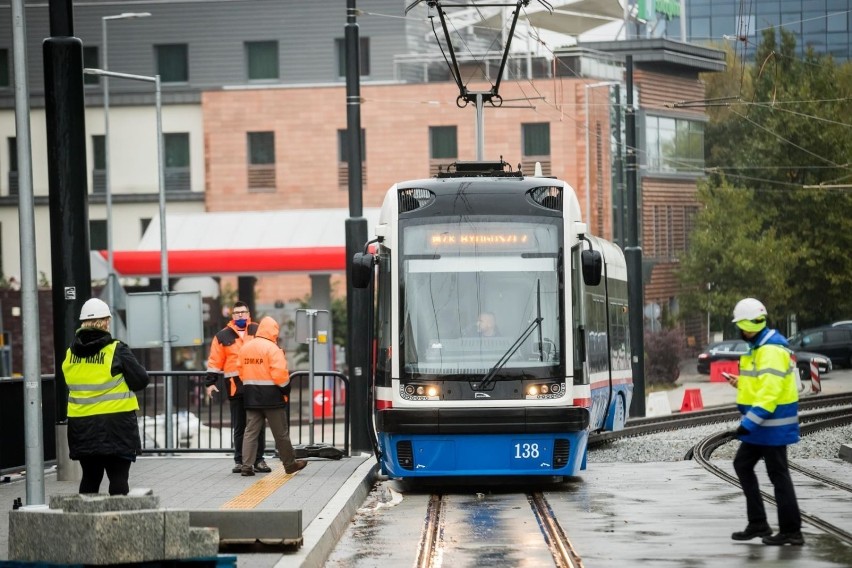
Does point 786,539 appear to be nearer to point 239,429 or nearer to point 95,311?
point 95,311

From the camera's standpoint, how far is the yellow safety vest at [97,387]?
11.4 meters

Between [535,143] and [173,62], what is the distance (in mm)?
13025

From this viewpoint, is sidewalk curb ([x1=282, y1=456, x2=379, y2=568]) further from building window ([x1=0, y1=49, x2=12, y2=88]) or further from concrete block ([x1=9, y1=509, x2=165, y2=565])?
building window ([x1=0, y1=49, x2=12, y2=88])

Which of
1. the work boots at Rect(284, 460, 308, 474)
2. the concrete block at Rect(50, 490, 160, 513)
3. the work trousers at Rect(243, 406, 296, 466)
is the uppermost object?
the concrete block at Rect(50, 490, 160, 513)

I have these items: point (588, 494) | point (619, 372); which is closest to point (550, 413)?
point (588, 494)

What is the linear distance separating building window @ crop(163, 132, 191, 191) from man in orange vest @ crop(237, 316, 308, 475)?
39.8m

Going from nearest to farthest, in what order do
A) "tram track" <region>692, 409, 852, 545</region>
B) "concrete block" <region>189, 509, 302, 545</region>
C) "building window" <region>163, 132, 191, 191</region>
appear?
"concrete block" <region>189, 509, 302, 545</region> → "tram track" <region>692, 409, 852, 545</region> → "building window" <region>163, 132, 191, 191</region>

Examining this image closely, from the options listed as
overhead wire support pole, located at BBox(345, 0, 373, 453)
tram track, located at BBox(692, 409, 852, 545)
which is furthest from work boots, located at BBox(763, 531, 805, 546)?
overhead wire support pole, located at BBox(345, 0, 373, 453)

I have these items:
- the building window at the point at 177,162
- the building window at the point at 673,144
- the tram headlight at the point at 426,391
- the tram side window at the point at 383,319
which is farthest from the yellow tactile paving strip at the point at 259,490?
the building window at the point at 673,144

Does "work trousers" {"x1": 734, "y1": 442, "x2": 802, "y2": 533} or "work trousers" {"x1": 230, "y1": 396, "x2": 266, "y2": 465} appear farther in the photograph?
"work trousers" {"x1": 230, "y1": 396, "x2": 266, "y2": 465}

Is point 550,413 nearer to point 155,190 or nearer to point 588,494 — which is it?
point 588,494

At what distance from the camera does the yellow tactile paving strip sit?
1378 cm

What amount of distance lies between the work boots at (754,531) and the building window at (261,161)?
4456 centimetres

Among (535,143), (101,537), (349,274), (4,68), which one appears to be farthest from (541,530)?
(4,68)
